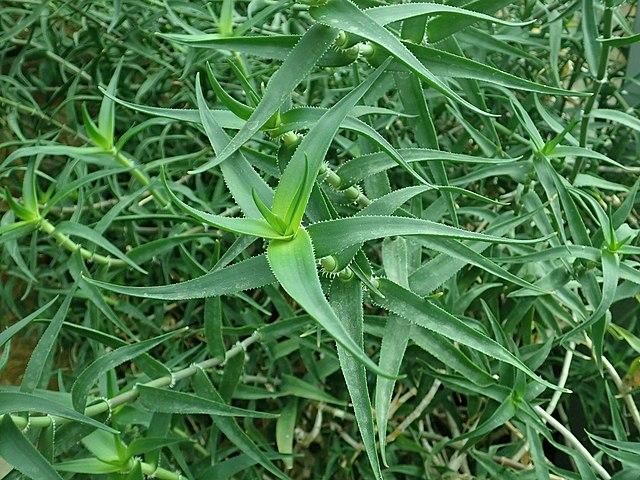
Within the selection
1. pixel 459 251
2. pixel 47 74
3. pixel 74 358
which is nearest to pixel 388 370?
pixel 459 251

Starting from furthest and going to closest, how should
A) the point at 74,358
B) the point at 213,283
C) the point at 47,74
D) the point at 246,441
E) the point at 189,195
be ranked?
the point at 47,74
the point at 74,358
the point at 189,195
the point at 246,441
the point at 213,283

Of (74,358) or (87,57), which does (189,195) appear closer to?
(74,358)

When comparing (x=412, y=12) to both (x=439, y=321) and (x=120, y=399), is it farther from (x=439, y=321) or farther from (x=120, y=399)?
(x=120, y=399)

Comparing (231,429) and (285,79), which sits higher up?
(285,79)

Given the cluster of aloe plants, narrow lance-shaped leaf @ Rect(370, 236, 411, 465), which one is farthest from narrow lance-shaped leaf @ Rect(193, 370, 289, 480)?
narrow lance-shaped leaf @ Rect(370, 236, 411, 465)

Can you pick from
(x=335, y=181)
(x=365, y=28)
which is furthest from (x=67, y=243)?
(x=365, y=28)

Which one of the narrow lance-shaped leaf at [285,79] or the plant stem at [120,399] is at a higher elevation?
the narrow lance-shaped leaf at [285,79]

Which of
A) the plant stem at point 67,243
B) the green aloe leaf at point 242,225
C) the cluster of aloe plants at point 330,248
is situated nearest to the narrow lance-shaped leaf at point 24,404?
the cluster of aloe plants at point 330,248

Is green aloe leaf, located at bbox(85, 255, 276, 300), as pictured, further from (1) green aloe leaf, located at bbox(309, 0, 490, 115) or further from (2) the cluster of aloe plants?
(1) green aloe leaf, located at bbox(309, 0, 490, 115)

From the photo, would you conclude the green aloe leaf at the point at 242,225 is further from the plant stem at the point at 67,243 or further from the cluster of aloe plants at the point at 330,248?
the plant stem at the point at 67,243
